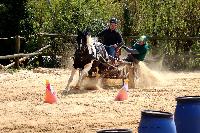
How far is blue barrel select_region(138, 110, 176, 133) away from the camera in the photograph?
4332mm

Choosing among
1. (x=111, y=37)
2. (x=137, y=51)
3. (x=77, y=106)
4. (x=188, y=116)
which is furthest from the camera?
(x=111, y=37)

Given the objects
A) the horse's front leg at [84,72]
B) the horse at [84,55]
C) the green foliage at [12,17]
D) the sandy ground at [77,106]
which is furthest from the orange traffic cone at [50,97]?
the green foliage at [12,17]

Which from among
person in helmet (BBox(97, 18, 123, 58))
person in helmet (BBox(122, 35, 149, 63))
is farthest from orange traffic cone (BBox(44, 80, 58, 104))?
person in helmet (BBox(97, 18, 123, 58))

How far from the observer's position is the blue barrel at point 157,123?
4332 mm

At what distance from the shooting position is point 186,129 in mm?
4945

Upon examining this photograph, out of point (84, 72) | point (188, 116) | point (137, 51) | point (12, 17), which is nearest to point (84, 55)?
point (84, 72)

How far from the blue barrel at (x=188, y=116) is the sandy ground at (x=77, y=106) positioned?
234cm

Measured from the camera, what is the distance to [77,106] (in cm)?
913

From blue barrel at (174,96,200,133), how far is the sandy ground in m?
2.34

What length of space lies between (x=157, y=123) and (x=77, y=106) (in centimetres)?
489

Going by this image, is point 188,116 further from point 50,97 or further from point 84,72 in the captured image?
point 84,72

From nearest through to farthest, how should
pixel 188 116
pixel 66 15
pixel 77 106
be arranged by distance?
1. pixel 188 116
2. pixel 77 106
3. pixel 66 15

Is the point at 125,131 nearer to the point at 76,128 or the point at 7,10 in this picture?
the point at 76,128

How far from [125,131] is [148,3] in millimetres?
15622
